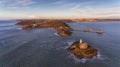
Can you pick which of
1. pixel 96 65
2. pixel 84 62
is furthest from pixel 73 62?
pixel 96 65

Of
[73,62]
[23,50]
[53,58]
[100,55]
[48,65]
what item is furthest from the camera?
[23,50]

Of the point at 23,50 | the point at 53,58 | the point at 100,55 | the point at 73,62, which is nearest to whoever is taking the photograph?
the point at 73,62

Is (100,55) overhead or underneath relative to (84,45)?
underneath

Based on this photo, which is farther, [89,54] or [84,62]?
[89,54]

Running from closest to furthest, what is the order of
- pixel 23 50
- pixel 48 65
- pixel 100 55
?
pixel 48 65 → pixel 100 55 → pixel 23 50

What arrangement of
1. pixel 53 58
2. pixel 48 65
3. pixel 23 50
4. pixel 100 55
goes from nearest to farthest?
pixel 48 65 → pixel 53 58 → pixel 100 55 → pixel 23 50

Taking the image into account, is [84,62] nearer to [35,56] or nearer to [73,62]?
[73,62]

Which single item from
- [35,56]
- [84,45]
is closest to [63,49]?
[84,45]

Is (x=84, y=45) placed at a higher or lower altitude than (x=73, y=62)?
higher

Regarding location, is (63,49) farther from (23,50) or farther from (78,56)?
(23,50)
